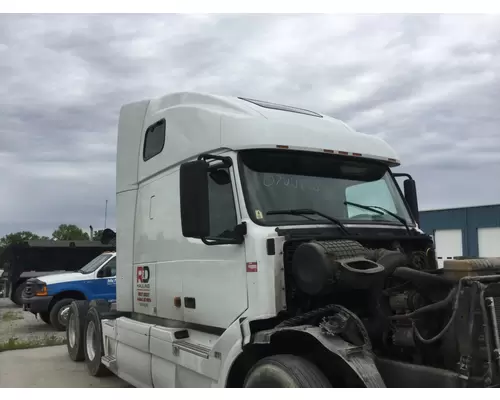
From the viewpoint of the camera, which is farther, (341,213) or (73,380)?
(73,380)

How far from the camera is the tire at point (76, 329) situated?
848cm

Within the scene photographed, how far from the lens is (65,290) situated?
1323 centimetres

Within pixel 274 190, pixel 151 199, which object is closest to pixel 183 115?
pixel 151 199

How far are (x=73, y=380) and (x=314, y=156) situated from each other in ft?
16.9

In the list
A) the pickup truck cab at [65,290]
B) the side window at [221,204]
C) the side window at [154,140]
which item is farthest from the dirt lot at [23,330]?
the side window at [221,204]

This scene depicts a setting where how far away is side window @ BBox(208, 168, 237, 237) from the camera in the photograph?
4.56 m

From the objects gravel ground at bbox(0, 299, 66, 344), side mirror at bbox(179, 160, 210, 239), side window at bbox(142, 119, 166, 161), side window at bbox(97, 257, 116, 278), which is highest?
side window at bbox(142, 119, 166, 161)

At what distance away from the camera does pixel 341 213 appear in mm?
4719

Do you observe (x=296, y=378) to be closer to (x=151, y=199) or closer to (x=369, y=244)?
(x=369, y=244)

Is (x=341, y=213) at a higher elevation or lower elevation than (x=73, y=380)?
higher

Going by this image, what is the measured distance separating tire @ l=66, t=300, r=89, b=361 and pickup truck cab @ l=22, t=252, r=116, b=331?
13.7ft

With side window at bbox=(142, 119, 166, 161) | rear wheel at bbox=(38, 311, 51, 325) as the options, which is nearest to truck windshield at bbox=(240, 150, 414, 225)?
side window at bbox=(142, 119, 166, 161)

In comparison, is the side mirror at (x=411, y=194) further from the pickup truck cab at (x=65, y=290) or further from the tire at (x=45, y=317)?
the tire at (x=45, y=317)

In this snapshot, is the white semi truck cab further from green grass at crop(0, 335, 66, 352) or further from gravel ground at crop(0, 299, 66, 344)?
gravel ground at crop(0, 299, 66, 344)
